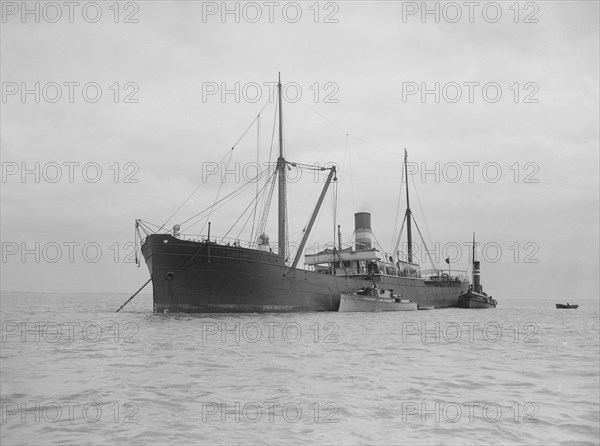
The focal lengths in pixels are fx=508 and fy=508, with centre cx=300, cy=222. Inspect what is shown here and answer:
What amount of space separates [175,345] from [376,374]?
732 cm

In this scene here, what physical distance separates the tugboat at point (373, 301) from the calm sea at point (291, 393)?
20.5m

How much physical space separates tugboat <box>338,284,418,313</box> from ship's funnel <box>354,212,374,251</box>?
5896mm

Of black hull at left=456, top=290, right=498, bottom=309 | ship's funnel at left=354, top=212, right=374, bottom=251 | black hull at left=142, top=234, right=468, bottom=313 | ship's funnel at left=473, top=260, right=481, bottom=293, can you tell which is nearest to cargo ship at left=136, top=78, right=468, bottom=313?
black hull at left=142, top=234, right=468, bottom=313

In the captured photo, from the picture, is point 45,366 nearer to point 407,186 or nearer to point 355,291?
point 355,291

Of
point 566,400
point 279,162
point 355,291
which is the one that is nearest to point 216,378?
point 566,400

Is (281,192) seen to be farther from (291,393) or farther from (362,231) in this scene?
(291,393)

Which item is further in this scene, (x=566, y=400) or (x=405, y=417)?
(x=566, y=400)

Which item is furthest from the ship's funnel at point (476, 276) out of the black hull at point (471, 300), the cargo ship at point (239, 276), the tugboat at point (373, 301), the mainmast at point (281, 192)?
the mainmast at point (281, 192)

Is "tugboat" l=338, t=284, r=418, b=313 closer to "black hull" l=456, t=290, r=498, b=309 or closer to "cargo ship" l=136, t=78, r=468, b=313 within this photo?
"cargo ship" l=136, t=78, r=468, b=313

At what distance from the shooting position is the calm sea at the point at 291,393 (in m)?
7.02

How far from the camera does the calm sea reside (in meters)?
7.02

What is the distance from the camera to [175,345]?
16203mm

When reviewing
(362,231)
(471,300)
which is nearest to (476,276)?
(471,300)

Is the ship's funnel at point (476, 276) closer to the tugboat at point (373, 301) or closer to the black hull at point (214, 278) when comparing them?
the tugboat at point (373, 301)
